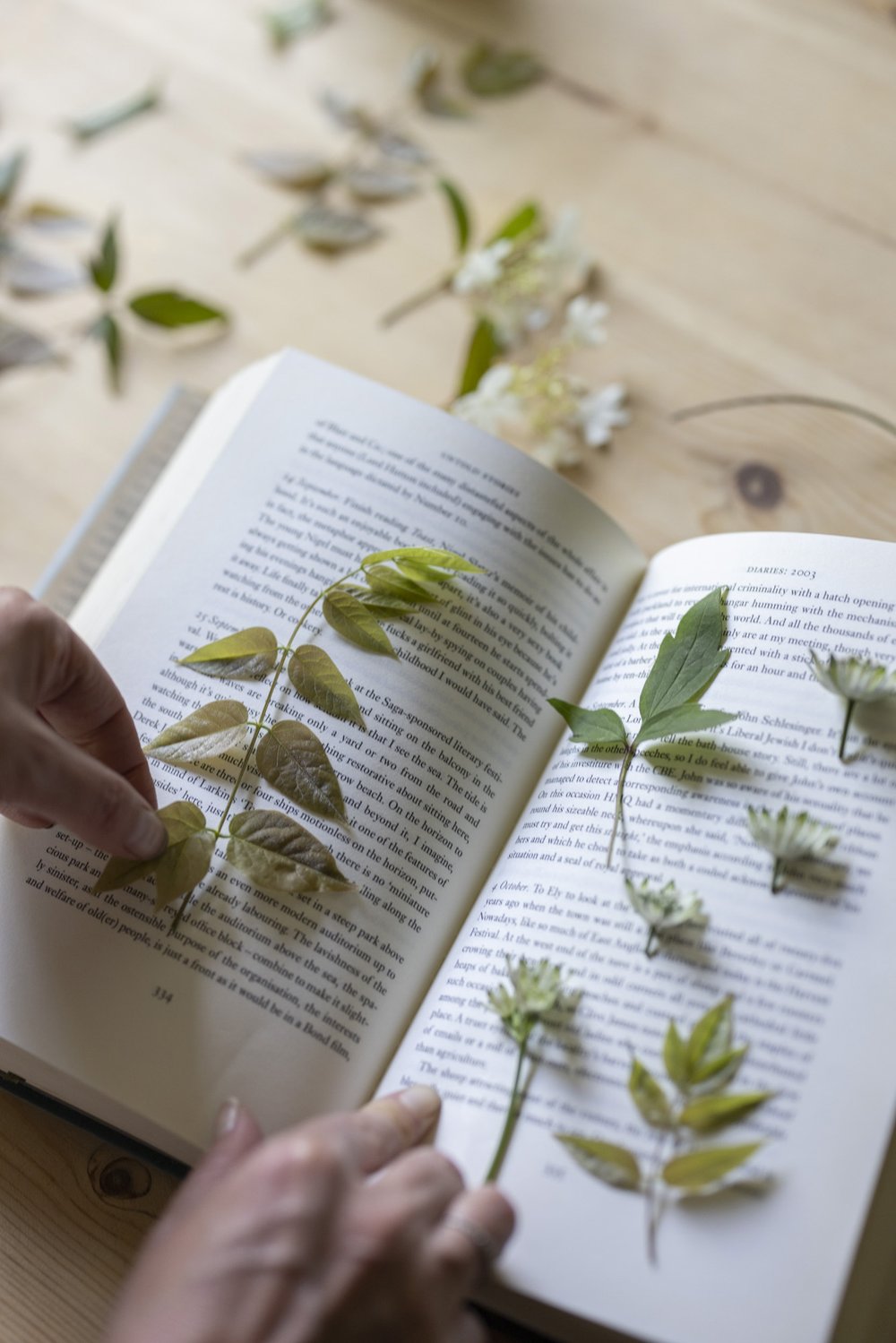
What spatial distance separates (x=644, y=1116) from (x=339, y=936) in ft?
0.51

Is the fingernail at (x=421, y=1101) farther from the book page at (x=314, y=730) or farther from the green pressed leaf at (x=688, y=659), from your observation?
the green pressed leaf at (x=688, y=659)

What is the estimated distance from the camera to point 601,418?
2.34ft

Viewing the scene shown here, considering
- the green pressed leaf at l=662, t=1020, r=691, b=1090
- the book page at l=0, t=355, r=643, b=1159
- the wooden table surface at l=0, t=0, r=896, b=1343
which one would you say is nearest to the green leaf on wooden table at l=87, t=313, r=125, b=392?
the wooden table surface at l=0, t=0, r=896, b=1343

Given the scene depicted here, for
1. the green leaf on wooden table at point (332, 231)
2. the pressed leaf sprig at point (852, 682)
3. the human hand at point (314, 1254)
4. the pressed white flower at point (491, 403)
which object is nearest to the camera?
the human hand at point (314, 1254)

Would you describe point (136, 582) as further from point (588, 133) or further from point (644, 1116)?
point (588, 133)

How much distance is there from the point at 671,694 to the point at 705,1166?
210mm

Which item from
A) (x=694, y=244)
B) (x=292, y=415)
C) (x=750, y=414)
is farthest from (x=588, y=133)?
(x=292, y=415)

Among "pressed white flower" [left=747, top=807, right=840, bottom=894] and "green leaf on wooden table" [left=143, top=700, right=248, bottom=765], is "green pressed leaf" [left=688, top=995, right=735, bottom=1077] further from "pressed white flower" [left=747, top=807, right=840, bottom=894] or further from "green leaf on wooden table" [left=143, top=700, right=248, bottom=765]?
"green leaf on wooden table" [left=143, top=700, right=248, bottom=765]

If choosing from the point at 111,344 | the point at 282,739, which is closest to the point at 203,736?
the point at 282,739

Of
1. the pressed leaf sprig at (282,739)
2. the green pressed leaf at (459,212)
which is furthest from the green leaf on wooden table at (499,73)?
the pressed leaf sprig at (282,739)

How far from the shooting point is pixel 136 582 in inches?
23.6

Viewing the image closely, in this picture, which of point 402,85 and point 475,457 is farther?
point 402,85

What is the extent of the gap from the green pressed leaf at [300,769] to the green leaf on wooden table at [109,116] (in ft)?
1.93

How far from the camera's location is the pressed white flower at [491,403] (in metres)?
0.69
